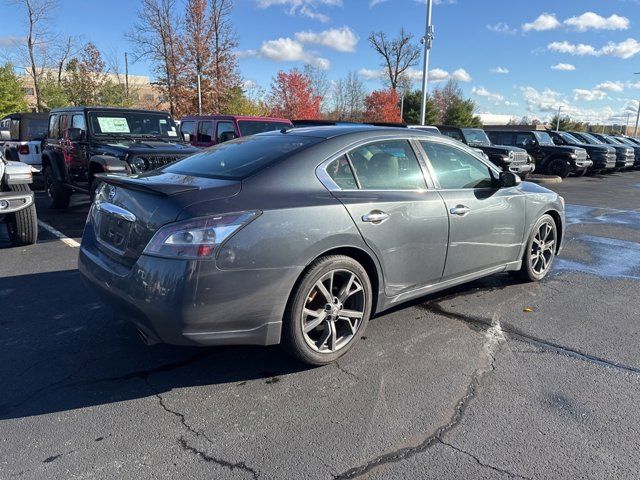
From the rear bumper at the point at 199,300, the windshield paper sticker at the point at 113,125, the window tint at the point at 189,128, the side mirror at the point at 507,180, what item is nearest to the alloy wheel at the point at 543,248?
the side mirror at the point at 507,180

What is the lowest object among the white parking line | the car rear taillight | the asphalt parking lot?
the asphalt parking lot

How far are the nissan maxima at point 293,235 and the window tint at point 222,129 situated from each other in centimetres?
741

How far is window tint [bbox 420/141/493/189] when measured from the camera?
4.09 meters

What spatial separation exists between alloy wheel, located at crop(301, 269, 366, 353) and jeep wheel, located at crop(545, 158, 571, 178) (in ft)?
62.6

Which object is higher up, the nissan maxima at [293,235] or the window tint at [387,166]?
the window tint at [387,166]

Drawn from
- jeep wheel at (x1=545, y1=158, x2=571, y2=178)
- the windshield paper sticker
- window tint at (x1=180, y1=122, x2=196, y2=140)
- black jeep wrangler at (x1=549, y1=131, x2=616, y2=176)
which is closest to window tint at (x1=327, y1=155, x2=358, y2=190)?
the windshield paper sticker

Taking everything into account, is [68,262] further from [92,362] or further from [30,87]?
[30,87]

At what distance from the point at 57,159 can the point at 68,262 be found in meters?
4.13

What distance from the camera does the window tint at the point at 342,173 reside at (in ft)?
11.1

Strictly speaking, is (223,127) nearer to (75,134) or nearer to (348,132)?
(75,134)

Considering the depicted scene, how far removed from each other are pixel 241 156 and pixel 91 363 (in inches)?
72.2

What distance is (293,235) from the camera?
9.70 feet

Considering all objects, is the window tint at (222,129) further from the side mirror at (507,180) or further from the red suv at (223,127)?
the side mirror at (507,180)

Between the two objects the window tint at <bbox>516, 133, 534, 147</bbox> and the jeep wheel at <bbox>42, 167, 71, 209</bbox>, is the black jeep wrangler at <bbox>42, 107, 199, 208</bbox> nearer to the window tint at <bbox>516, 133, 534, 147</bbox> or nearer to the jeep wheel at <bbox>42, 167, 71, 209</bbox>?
the jeep wheel at <bbox>42, 167, 71, 209</bbox>
